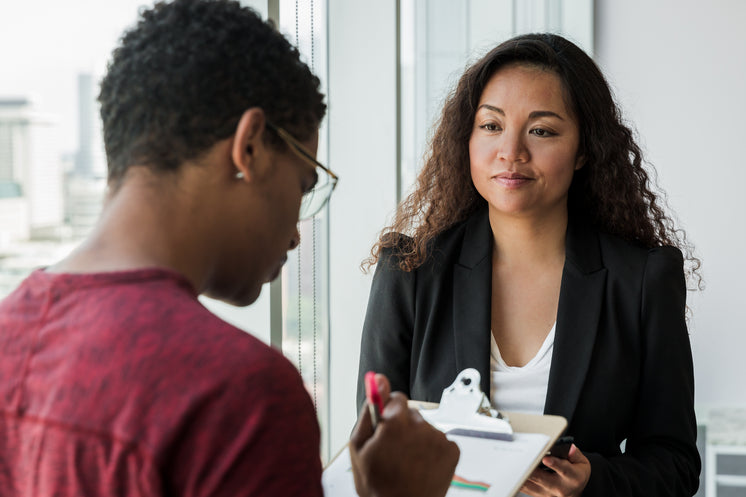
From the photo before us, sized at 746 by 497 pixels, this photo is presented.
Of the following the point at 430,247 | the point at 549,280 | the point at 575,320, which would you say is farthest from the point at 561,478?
the point at 430,247

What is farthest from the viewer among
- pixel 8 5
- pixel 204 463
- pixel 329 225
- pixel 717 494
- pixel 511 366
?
pixel 717 494

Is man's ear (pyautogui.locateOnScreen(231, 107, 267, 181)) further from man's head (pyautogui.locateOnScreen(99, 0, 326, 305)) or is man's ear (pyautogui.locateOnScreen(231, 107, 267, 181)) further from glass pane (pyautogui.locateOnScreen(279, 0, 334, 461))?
glass pane (pyautogui.locateOnScreen(279, 0, 334, 461))

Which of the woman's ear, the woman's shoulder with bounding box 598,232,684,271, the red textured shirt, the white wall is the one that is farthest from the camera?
the white wall

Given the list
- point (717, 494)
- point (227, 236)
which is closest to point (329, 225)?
point (227, 236)

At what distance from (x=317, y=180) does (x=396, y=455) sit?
1.02 feet

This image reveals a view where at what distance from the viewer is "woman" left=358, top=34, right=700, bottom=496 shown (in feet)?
5.37

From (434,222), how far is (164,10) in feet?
3.95

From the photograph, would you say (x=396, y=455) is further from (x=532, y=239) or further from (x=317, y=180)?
(x=532, y=239)

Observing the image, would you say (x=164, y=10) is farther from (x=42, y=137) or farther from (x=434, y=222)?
(x=434, y=222)

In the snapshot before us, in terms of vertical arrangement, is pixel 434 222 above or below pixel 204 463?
above

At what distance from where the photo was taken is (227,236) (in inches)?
29.6

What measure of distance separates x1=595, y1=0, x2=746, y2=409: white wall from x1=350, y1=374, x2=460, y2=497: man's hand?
320 centimetres

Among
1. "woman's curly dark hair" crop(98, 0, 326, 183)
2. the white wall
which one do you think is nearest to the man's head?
"woman's curly dark hair" crop(98, 0, 326, 183)

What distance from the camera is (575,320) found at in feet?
5.53
